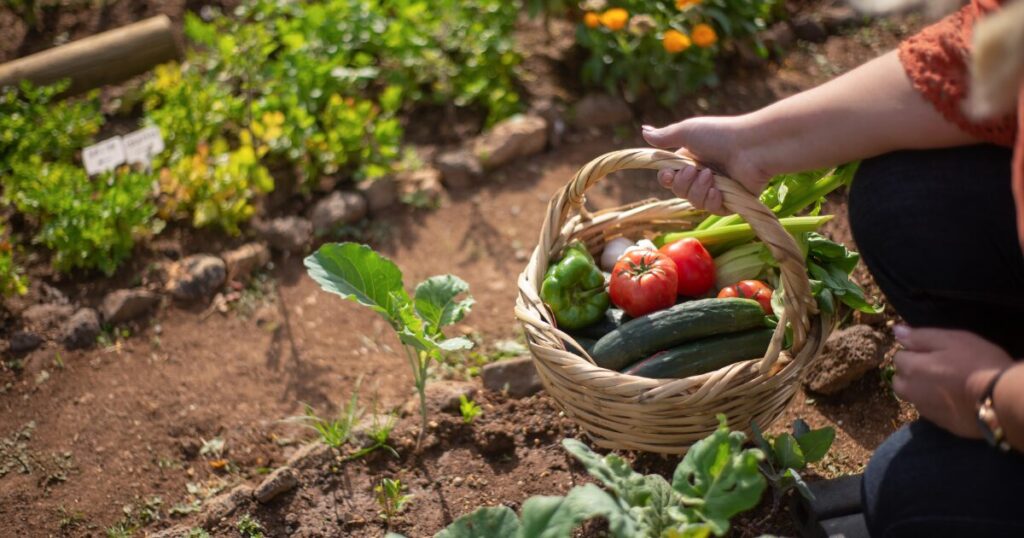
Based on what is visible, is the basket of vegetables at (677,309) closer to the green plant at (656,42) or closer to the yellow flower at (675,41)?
the yellow flower at (675,41)

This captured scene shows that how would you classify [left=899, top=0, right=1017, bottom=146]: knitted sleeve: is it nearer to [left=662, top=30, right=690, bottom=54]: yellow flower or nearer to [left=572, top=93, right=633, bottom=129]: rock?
[left=662, top=30, right=690, bottom=54]: yellow flower

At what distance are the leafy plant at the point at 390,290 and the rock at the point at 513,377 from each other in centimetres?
38

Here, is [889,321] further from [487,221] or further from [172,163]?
[172,163]

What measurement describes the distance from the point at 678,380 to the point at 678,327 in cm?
27

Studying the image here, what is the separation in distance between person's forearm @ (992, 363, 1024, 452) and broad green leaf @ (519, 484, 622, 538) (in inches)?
29.1

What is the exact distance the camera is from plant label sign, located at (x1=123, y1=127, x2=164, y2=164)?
3787mm

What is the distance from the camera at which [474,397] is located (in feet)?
9.78

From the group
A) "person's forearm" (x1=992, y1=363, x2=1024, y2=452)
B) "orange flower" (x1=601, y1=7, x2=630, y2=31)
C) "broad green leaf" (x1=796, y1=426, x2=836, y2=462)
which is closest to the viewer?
"person's forearm" (x1=992, y1=363, x2=1024, y2=452)

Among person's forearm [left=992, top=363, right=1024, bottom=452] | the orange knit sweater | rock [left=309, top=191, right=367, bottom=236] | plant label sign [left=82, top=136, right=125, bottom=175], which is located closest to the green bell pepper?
the orange knit sweater

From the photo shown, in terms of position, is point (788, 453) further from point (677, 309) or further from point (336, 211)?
point (336, 211)

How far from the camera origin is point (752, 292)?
8.30ft

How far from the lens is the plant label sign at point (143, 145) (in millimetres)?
3787

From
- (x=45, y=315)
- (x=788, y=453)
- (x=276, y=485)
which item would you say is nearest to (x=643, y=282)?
(x=788, y=453)

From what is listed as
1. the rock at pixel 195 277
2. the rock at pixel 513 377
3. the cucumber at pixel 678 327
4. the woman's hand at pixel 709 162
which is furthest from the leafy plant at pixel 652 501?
the rock at pixel 195 277
